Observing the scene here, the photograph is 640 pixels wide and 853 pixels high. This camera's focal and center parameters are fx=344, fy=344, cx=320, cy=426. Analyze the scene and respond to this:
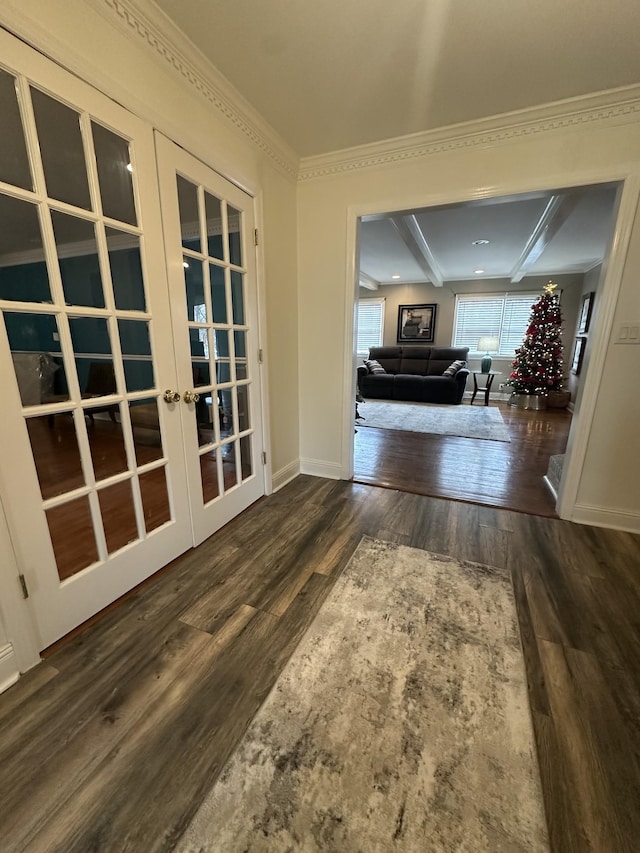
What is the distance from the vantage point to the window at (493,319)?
282 inches

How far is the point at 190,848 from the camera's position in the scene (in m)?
0.81

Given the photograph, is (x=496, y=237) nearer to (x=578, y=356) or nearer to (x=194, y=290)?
(x=578, y=356)

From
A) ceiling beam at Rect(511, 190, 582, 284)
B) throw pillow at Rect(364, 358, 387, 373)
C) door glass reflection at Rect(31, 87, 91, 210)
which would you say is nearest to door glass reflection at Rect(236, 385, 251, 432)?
door glass reflection at Rect(31, 87, 91, 210)

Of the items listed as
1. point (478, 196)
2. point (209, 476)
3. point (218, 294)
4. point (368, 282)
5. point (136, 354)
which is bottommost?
point (209, 476)

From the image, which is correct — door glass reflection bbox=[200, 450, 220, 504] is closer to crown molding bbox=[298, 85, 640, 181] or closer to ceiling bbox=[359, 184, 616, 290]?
ceiling bbox=[359, 184, 616, 290]

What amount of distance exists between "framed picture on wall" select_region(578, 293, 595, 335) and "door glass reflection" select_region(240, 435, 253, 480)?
6.09m

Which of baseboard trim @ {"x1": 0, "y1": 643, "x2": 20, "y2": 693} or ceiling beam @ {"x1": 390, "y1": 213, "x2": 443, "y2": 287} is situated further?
ceiling beam @ {"x1": 390, "y1": 213, "x2": 443, "y2": 287}

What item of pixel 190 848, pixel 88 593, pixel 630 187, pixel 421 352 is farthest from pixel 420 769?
pixel 421 352

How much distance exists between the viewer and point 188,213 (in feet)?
5.73

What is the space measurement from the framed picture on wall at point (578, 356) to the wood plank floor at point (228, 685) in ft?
16.2

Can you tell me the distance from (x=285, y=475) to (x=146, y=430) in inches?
53.6

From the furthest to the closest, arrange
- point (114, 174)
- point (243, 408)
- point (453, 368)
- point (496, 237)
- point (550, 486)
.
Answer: point (453, 368)
point (496, 237)
point (550, 486)
point (243, 408)
point (114, 174)

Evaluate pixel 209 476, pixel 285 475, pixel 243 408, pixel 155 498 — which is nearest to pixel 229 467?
pixel 209 476

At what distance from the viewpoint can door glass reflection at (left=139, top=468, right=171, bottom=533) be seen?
173 cm
